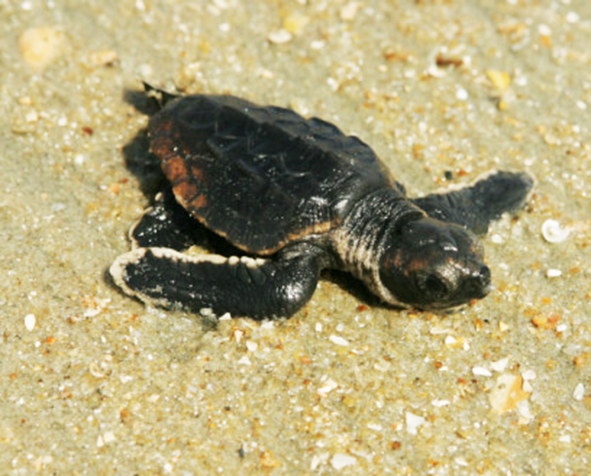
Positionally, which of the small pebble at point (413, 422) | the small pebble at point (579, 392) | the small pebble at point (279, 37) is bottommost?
the small pebble at point (413, 422)

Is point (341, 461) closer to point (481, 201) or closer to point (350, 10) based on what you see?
point (481, 201)

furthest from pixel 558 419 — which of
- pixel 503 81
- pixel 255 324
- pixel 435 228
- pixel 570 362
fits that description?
pixel 503 81

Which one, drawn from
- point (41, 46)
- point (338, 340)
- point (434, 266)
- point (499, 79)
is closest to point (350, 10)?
point (499, 79)

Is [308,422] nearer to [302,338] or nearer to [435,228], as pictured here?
[302,338]

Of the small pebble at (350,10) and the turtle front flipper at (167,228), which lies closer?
the turtle front flipper at (167,228)

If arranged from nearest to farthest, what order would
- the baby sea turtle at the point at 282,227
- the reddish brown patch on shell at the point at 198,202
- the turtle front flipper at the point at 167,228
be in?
the baby sea turtle at the point at 282,227 < the reddish brown patch on shell at the point at 198,202 < the turtle front flipper at the point at 167,228

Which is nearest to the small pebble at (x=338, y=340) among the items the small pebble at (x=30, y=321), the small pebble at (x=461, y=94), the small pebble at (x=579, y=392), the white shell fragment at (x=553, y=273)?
the small pebble at (x=579, y=392)

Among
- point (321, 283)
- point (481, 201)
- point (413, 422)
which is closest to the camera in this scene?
point (413, 422)

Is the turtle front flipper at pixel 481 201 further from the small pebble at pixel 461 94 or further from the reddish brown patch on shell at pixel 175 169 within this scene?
the reddish brown patch on shell at pixel 175 169
